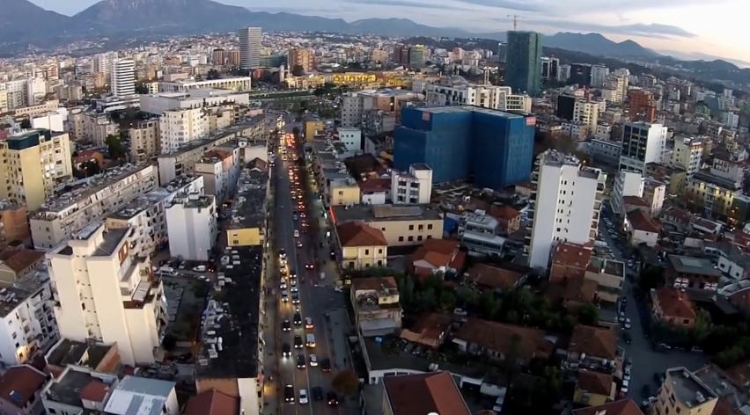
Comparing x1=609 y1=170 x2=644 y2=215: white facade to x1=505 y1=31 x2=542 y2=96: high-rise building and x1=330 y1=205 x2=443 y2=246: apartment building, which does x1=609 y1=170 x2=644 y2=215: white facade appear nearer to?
x1=330 y1=205 x2=443 y2=246: apartment building

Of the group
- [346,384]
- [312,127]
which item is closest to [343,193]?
[346,384]

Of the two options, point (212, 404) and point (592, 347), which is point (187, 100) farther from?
point (592, 347)

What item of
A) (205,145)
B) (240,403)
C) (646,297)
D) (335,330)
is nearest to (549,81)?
(205,145)

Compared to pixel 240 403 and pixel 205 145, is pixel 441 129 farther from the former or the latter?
pixel 240 403

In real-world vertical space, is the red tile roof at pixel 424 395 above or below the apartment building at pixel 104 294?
below

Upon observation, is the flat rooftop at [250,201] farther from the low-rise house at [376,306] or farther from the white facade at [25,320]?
the white facade at [25,320]

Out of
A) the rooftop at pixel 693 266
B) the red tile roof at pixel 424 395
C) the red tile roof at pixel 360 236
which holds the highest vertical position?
the red tile roof at pixel 360 236

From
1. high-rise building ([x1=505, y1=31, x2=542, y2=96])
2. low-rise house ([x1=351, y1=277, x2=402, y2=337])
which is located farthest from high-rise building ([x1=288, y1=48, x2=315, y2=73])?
low-rise house ([x1=351, y1=277, x2=402, y2=337])

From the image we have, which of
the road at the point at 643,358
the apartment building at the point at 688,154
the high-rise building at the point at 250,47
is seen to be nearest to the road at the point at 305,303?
the road at the point at 643,358
